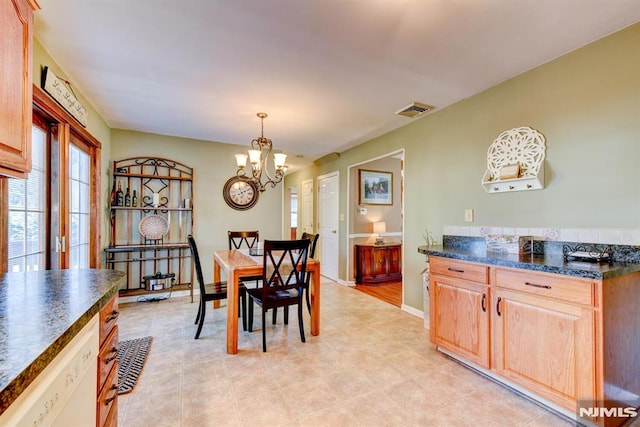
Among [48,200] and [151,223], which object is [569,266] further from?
[151,223]

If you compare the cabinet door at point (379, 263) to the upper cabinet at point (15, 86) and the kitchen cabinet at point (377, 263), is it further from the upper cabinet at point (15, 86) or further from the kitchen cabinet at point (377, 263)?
the upper cabinet at point (15, 86)

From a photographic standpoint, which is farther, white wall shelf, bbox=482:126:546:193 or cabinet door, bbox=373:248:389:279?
cabinet door, bbox=373:248:389:279

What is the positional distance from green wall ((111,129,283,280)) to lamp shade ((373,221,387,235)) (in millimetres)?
2087

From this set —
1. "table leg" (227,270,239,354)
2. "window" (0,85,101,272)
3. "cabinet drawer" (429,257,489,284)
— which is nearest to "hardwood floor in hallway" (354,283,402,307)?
"cabinet drawer" (429,257,489,284)

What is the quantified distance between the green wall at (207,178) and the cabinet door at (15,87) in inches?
117

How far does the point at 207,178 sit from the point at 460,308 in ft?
12.9

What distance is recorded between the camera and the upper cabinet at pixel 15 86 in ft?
3.95

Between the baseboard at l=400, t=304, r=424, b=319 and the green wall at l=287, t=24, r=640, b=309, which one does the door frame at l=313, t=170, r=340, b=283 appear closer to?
the baseboard at l=400, t=304, r=424, b=319

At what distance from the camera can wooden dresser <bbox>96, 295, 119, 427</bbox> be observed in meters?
1.11

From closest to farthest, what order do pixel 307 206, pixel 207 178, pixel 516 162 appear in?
pixel 516 162 → pixel 207 178 → pixel 307 206

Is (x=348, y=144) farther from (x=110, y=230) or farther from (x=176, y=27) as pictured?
(x=110, y=230)

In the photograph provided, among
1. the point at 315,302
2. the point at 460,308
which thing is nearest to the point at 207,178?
the point at 315,302

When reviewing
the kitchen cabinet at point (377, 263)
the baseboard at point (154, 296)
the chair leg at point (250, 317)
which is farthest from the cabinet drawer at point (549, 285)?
the baseboard at point (154, 296)

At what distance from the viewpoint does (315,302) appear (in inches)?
115
